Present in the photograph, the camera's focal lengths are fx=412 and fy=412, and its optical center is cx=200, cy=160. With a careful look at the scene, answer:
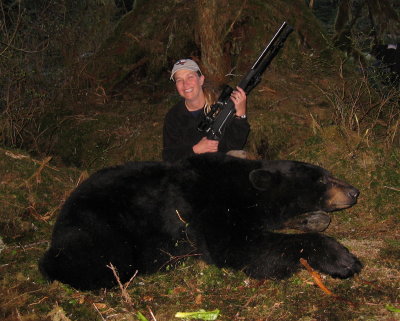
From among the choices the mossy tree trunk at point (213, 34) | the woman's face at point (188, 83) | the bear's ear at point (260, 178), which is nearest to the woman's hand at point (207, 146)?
the woman's face at point (188, 83)

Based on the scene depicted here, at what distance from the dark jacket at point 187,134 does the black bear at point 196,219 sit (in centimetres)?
126

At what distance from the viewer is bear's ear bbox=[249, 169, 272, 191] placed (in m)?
3.60

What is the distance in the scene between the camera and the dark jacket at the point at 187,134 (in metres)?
5.10

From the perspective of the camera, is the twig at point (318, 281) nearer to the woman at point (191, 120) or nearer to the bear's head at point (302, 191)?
the bear's head at point (302, 191)

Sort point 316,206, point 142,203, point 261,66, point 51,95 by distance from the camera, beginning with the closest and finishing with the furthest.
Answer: point 142,203 < point 316,206 < point 261,66 < point 51,95

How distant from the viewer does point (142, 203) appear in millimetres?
3516

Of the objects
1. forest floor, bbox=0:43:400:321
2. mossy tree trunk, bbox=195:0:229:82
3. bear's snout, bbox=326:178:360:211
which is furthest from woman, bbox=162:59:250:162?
mossy tree trunk, bbox=195:0:229:82

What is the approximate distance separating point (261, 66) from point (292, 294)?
3145mm

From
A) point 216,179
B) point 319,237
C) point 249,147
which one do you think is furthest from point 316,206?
point 249,147

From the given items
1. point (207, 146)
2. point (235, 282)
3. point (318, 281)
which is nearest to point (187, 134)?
point (207, 146)

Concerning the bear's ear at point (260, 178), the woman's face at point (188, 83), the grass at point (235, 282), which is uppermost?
the woman's face at point (188, 83)

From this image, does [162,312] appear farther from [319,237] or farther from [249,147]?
[249,147]

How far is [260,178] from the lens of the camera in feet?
11.8

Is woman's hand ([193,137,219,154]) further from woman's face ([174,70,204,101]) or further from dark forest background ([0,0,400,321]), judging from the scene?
dark forest background ([0,0,400,321])
